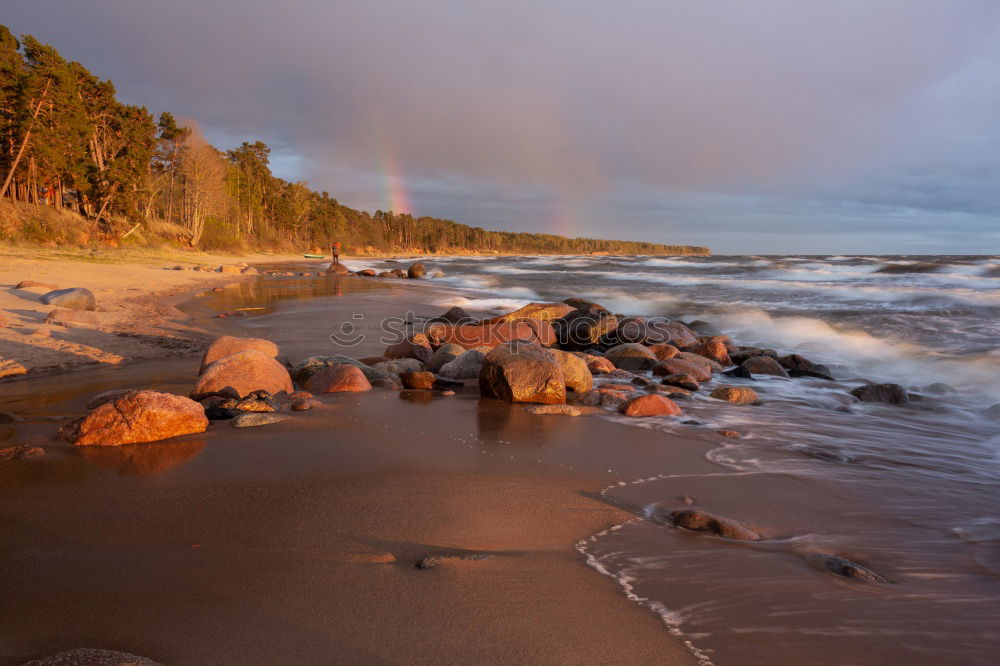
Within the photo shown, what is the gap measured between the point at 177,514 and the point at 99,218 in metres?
41.4

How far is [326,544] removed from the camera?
8.16ft

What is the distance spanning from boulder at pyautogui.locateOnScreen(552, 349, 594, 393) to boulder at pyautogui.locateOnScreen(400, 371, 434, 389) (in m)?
1.54

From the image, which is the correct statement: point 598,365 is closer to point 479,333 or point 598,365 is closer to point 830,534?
point 479,333

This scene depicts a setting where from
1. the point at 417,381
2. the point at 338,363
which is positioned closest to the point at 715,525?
the point at 417,381

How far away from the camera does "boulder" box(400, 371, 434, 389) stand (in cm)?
621

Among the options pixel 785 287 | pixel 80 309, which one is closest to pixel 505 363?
pixel 80 309

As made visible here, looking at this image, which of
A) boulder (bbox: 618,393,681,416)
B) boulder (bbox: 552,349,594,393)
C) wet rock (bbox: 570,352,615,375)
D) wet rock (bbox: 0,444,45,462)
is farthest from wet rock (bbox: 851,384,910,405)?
wet rock (bbox: 0,444,45,462)

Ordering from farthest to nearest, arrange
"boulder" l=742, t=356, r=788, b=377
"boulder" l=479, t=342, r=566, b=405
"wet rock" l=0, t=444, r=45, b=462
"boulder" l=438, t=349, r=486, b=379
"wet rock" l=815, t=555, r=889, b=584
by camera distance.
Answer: "boulder" l=742, t=356, r=788, b=377 → "boulder" l=438, t=349, r=486, b=379 → "boulder" l=479, t=342, r=566, b=405 → "wet rock" l=0, t=444, r=45, b=462 → "wet rock" l=815, t=555, r=889, b=584

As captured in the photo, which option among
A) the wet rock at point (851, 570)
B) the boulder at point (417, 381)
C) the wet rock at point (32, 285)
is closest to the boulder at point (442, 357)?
the boulder at point (417, 381)

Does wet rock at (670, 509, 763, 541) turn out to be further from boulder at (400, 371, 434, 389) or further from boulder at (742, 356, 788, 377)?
boulder at (742, 356, 788, 377)

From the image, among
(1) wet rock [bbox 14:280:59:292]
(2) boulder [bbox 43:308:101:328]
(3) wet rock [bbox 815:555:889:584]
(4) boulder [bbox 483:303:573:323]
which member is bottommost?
(3) wet rock [bbox 815:555:889:584]

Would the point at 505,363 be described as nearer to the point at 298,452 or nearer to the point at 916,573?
the point at 298,452

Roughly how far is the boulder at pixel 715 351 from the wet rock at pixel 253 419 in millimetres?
7283

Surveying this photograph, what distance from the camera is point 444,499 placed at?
3.07m
